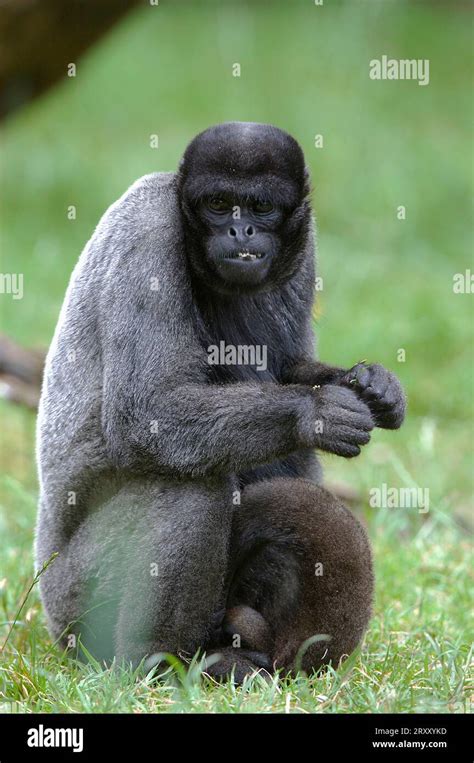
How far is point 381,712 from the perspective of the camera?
16.5ft

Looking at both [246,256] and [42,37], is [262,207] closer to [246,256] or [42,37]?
[246,256]

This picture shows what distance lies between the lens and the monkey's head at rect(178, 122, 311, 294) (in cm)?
552

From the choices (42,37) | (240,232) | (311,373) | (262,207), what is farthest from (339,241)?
(240,232)

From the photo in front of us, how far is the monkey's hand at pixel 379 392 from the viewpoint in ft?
18.7

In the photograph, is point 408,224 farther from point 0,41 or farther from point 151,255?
point 151,255

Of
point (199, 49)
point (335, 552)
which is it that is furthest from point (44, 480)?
point (199, 49)

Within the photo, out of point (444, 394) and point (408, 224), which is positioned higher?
point (408, 224)

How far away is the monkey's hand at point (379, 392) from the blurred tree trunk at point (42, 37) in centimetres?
735

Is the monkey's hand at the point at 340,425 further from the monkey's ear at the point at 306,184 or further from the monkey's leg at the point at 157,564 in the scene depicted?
the monkey's ear at the point at 306,184

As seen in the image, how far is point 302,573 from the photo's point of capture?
567cm

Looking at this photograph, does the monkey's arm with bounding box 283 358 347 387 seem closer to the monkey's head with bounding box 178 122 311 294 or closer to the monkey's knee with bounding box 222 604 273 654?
the monkey's head with bounding box 178 122 311 294

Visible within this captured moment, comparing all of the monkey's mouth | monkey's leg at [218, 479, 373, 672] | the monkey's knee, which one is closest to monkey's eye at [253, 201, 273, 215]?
the monkey's mouth

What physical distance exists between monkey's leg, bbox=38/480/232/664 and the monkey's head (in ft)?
3.75
